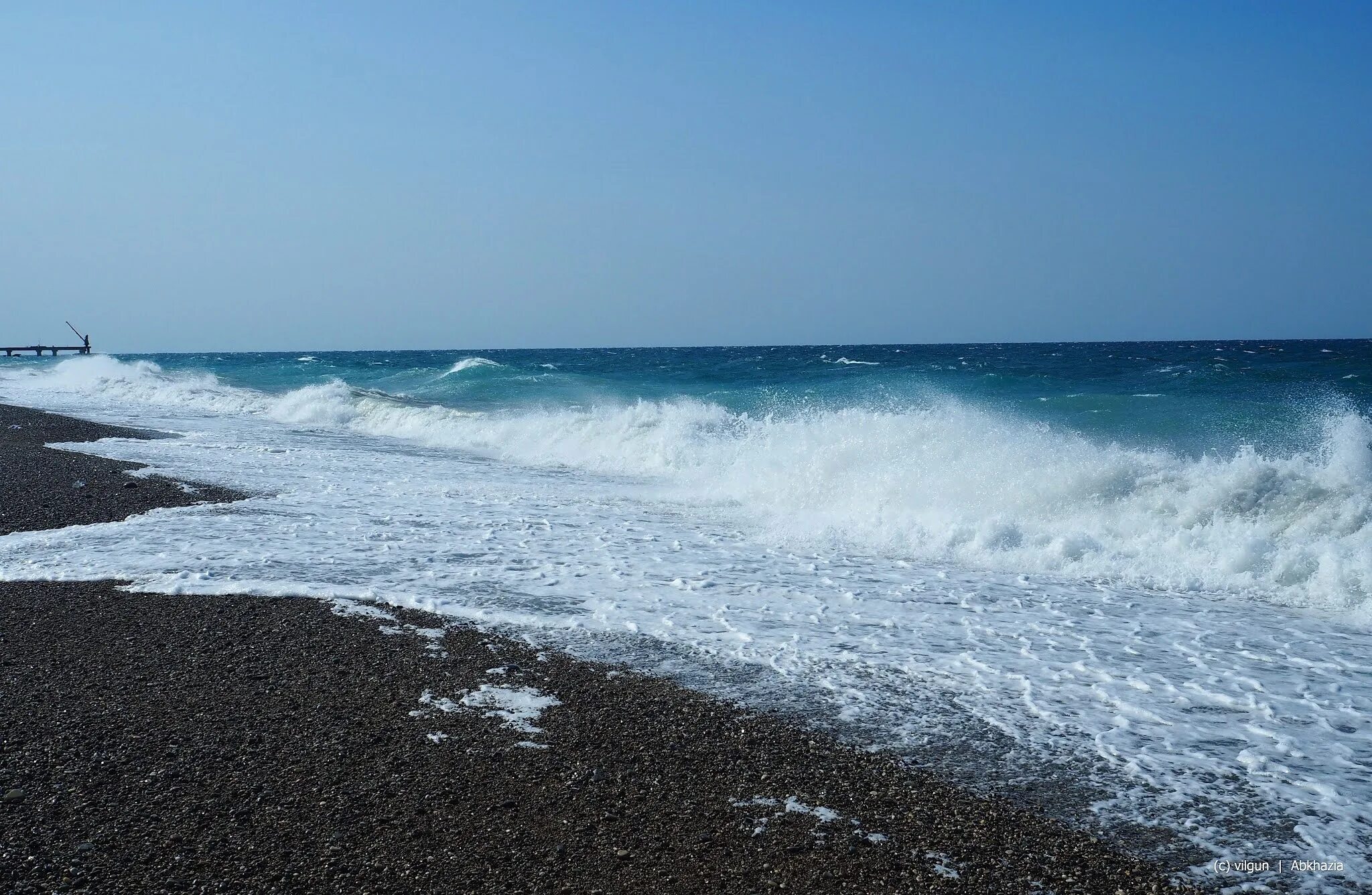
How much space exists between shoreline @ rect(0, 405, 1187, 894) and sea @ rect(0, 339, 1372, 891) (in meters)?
0.45

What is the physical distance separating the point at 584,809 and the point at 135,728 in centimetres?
220

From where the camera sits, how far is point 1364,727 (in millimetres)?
4824

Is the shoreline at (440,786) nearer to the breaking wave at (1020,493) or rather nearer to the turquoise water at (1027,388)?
the breaking wave at (1020,493)

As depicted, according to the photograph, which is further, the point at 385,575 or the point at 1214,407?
the point at 1214,407

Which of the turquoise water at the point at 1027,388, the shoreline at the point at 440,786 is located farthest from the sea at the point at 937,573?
the turquoise water at the point at 1027,388

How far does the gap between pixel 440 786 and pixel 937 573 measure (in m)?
5.19

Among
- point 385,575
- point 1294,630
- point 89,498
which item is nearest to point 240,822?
point 385,575

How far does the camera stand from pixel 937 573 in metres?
8.09

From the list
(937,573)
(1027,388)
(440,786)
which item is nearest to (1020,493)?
(937,573)

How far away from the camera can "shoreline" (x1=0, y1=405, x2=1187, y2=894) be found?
3.34 meters

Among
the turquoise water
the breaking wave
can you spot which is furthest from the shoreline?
the turquoise water

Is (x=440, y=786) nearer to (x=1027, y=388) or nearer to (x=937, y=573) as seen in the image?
(x=937, y=573)

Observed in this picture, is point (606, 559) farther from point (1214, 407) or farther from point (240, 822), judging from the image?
point (1214, 407)

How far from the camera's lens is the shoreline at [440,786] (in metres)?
3.34
